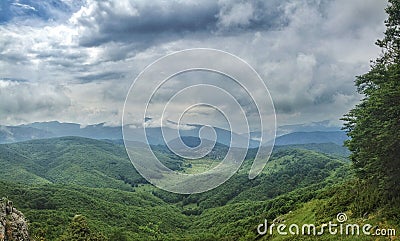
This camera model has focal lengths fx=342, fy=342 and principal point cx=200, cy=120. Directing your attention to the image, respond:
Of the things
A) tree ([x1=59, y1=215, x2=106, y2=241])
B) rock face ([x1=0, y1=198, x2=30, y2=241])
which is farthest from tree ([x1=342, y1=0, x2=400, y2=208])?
rock face ([x1=0, y1=198, x2=30, y2=241])

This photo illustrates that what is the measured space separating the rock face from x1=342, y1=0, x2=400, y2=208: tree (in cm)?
3199

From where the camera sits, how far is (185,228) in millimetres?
199750

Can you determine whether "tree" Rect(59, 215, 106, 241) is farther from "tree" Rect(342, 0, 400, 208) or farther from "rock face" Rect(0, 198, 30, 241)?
"tree" Rect(342, 0, 400, 208)

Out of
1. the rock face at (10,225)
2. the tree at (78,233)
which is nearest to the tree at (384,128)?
the tree at (78,233)

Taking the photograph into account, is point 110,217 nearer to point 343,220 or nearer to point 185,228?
point 185,228

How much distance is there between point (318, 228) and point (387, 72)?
17.3 metres

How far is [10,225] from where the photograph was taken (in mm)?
30297

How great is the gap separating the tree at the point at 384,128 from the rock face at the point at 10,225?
31987 millimetres

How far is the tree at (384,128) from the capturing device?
2881 centimetres

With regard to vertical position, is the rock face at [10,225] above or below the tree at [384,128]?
below

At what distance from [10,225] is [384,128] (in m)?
33.8

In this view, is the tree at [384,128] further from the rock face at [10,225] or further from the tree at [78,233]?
the rock face at [10,225]

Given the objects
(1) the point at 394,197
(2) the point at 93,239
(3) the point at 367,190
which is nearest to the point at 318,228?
(3) the point at 367,190

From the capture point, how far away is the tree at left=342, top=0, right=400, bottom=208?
94.5 ft
